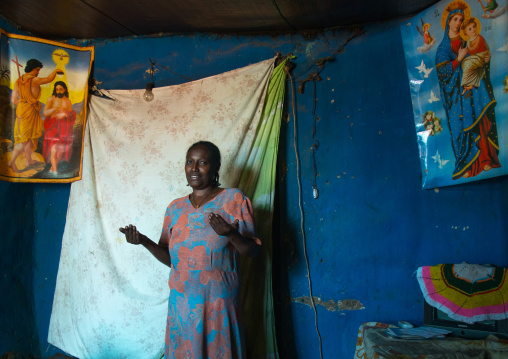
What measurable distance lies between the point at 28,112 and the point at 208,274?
1.99m

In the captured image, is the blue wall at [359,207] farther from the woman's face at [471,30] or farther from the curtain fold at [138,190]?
the woman's face at [471,30]

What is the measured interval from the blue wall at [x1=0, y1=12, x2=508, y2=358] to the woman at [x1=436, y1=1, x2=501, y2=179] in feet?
0.76

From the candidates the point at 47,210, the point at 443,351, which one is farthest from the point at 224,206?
the point at 47,210

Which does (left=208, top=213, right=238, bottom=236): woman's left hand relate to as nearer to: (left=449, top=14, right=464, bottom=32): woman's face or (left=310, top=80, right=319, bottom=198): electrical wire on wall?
→ (left=310, top=80, right=319, bottom=198): electrical wire on wall

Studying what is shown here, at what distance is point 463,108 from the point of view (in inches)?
76.6

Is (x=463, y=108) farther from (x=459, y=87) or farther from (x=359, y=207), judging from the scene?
(x=359, y=207)

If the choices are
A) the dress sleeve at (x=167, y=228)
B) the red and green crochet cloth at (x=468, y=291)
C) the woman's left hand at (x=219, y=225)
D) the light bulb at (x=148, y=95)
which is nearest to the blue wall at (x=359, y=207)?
the red and green crochet cloth at (x=468, y=291)

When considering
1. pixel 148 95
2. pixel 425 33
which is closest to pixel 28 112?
pixel 148 95

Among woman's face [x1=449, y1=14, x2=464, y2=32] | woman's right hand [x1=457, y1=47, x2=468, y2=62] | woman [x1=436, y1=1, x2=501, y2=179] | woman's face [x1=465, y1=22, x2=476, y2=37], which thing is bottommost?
woman [x1=436, y1=1, x2=501, y2=179]

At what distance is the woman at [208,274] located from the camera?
163 centimetres

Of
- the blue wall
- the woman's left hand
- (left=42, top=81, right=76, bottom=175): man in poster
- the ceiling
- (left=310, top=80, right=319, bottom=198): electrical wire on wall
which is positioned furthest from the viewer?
(left=42, top=81, right=76, bottom=175): man in poster

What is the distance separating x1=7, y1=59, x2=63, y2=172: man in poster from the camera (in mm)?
2594

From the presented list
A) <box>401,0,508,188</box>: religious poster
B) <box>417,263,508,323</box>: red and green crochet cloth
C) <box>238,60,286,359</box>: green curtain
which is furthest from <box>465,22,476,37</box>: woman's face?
<box>417,263,508,323</box>: red and green crochet cloth

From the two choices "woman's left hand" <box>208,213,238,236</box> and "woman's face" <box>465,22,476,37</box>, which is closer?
"woman's left hand" <box>208,213,238,236</box>
